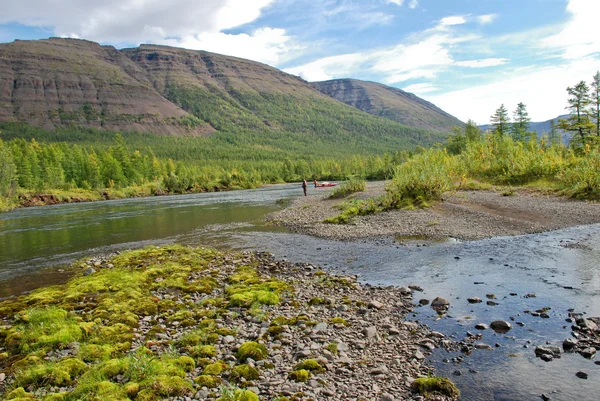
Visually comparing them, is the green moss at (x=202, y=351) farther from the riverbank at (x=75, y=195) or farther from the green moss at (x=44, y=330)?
the riverbank at (x=75, y=195)

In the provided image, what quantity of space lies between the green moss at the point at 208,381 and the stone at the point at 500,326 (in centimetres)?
697

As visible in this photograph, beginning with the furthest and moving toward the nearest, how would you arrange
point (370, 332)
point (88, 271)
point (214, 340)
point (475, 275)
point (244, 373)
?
point (88, 271) < point (475, 275) < point (370, 332) < point (214, 340) < point (244, 373)

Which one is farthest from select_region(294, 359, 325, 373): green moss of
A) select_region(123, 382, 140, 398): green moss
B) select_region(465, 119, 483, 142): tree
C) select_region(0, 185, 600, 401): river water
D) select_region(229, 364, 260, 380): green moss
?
select_region(465, 119, 483, 142): tree

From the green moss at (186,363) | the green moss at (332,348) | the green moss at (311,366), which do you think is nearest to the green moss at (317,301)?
the green moss at (332,348)

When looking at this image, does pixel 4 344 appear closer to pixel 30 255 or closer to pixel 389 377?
pixel 389 377

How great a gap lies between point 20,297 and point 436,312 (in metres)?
14.9

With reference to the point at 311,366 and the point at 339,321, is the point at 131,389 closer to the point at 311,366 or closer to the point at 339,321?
the point at 311,366

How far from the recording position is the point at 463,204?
29.2 metres

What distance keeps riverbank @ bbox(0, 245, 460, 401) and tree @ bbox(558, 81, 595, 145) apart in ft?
189

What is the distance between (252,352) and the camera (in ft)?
27.1

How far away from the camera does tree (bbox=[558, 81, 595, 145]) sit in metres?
53.6

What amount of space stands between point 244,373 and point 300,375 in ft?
3.82

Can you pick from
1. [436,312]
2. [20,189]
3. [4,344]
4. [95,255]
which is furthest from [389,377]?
[20,189]

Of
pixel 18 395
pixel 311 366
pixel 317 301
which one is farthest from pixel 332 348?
pixel 18 395
